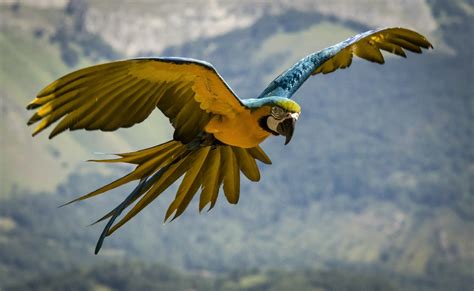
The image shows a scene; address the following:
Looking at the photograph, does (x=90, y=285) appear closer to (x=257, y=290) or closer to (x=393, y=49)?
(x=257, y=290)

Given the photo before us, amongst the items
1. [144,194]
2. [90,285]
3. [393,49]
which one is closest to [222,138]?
[144,194]

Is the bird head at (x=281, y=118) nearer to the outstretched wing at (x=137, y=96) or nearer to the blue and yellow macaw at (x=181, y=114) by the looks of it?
the blue and yellow macaw at (x=181, y=114)

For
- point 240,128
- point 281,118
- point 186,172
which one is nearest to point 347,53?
point 186,172

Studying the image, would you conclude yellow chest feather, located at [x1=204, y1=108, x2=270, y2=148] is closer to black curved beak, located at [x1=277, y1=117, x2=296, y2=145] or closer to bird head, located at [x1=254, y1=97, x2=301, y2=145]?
bird head, located at [x1=254, y1=97, x2=301, y2=145]

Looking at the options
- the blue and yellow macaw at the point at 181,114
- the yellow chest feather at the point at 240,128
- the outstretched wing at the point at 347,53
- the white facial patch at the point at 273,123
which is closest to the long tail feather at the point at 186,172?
the blue and yellow macaw at the point at 181,114

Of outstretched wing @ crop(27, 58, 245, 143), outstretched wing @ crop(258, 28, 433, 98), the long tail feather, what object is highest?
outstretched wing @ crop(258, 28, 433, 98)

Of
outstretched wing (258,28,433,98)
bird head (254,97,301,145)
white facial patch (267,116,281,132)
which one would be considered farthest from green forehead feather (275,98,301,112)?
outstretched wing (258,28,433,98)

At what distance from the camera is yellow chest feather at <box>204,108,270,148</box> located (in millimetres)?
10672

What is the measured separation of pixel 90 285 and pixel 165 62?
554 feet

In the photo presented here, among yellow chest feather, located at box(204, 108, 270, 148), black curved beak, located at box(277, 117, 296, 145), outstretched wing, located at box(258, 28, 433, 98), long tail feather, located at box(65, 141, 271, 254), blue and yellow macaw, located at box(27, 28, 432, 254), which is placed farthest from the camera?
outstretched wing, located at box(258, 28, 433, 98)

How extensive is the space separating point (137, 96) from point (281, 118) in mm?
1394

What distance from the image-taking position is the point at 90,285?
577 feet

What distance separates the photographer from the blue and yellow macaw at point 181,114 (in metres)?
10.2

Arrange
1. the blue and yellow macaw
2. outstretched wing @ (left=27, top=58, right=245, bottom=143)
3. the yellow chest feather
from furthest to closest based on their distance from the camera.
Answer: the yellow chest feather → the blue and yellow macaw → outstretched wing @ (left=27, top=58, right=245, bottom=143)
